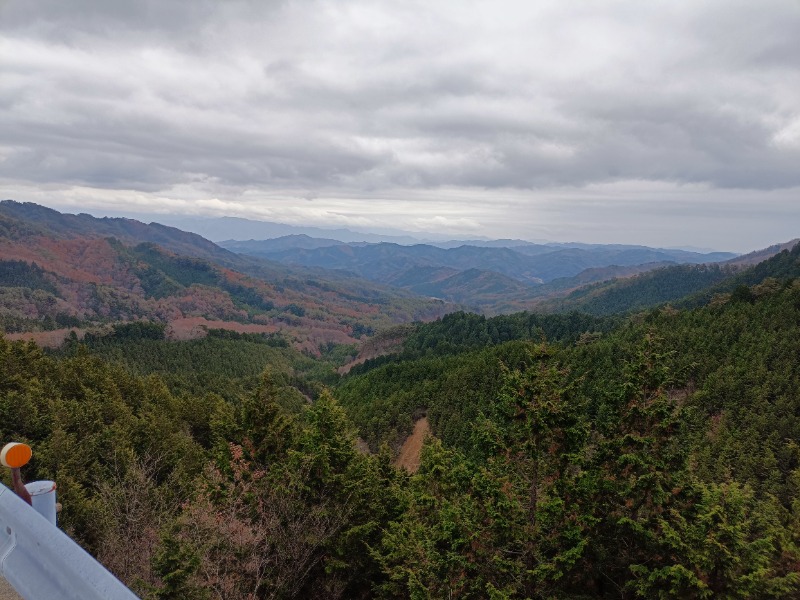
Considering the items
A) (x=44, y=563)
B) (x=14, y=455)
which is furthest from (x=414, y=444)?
(x=44, y=563)

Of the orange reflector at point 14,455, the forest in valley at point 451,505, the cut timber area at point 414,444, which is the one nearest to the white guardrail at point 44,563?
the orange reflector at point 14,455

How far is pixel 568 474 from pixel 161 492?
25306 mm

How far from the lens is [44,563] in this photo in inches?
187

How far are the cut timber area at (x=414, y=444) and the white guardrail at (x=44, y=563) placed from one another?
85450mm

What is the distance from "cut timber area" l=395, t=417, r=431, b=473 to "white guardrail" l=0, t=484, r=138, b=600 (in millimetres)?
85450

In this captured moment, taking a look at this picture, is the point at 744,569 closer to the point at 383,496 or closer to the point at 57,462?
the point at 383,496

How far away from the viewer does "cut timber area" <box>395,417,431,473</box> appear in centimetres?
8812

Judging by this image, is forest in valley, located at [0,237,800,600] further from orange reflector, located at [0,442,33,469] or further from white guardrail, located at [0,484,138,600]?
orange reflector, located at [0,442,33,469]

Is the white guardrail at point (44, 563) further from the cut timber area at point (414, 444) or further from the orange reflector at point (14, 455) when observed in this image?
the cut timber area at point (414, 444)

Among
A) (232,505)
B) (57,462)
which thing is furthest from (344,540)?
(57,462)

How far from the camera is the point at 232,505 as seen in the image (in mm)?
20000

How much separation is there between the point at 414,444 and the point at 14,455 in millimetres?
91295

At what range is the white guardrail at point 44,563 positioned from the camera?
418 centimetres

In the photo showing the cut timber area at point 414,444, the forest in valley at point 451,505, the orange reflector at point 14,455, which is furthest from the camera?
the cut timber area at point 414,444
